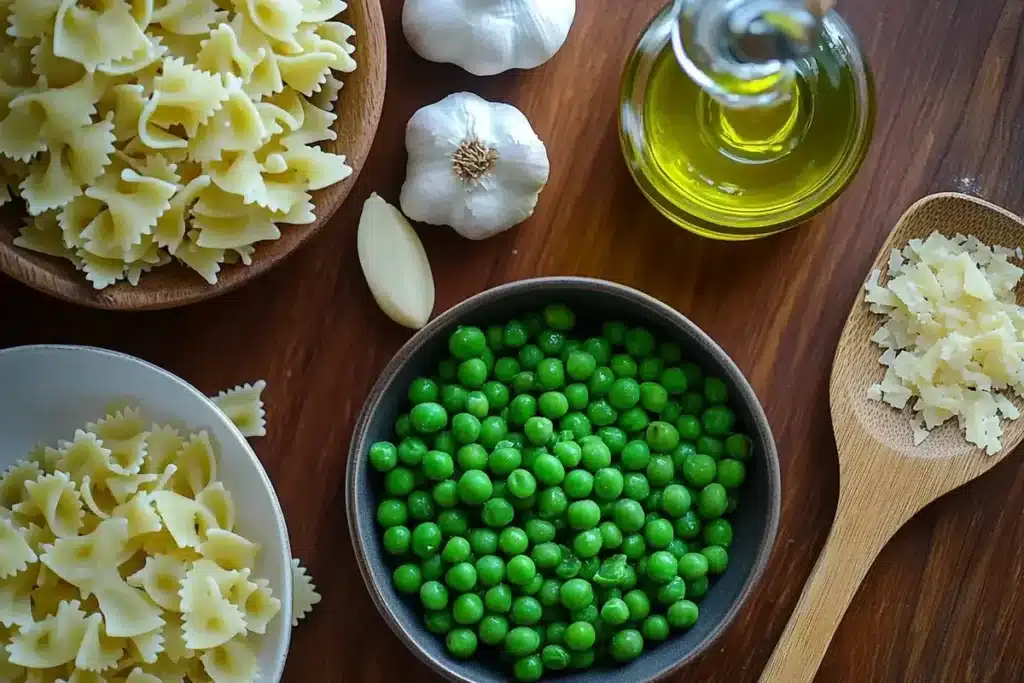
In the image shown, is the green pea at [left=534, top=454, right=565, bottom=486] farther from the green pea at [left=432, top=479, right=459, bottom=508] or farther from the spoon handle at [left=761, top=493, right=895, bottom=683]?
the spoon handle at [left=761, top=493, right=895, bottom=683]

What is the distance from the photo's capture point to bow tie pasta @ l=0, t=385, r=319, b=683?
1.09 meters

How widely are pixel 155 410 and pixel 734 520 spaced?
28.1 inches

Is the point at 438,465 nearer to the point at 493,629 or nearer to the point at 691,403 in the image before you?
the point at 493,629

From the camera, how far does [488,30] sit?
114cm

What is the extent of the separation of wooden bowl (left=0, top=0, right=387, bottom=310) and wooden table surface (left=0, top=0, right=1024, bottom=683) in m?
0.14

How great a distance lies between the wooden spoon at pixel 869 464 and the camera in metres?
1.17

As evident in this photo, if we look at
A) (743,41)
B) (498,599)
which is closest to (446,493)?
(498,599)

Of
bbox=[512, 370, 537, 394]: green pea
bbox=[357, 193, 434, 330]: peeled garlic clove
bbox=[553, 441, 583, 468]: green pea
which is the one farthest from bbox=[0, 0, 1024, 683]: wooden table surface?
bbox=[553, 441, 583, 468]: green pea

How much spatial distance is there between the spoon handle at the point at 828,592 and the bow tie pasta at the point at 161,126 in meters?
0.74

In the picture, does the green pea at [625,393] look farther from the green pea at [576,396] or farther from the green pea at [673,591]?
the green pea at [673,591]

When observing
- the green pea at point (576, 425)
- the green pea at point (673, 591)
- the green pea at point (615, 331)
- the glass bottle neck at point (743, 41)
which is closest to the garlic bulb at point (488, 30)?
the glass bottle neck at point (743, 41)

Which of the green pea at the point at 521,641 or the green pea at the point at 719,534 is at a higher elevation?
the green pea at the point at 719,534

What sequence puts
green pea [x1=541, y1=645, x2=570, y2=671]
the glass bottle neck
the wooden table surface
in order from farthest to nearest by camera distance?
the wooden table surface
green pea [x1=541, y1=645, x2=570, y2=671]
the glass bottle neck

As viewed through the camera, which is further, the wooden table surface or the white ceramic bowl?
the wooden table surface
